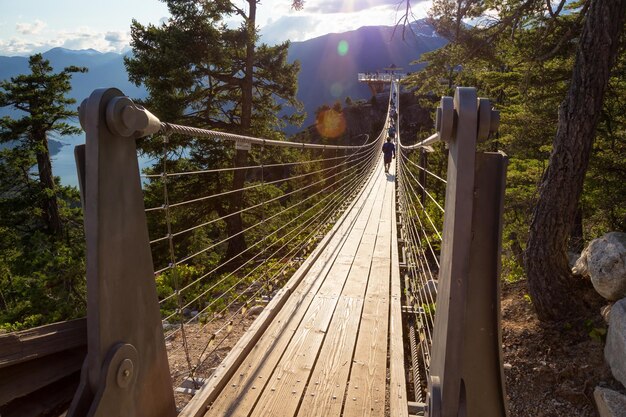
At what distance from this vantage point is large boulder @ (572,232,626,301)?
3318mm

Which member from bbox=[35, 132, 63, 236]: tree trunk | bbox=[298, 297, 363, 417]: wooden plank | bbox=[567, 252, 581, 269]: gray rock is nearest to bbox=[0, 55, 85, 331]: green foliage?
bbox=[35, 132, 63, 236]: tree trunk

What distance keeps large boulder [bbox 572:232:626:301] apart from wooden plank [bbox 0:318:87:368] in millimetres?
3710

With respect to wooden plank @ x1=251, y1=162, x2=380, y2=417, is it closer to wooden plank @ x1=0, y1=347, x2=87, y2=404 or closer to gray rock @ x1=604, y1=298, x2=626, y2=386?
wooden plank @ x1=0, y1=347, x2=87, y2=404

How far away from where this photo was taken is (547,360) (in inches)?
140

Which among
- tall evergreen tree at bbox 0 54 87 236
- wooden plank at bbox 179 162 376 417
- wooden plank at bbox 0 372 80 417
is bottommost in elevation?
wooden plank at bbox 179 162 376 417

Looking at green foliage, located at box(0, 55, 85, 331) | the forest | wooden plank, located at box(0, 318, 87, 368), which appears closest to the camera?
wooden plank, located at box(0, 318, 87, 368)

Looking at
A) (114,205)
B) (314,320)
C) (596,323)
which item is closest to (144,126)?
(114,205)

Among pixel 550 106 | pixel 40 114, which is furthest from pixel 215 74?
pixel 550 106

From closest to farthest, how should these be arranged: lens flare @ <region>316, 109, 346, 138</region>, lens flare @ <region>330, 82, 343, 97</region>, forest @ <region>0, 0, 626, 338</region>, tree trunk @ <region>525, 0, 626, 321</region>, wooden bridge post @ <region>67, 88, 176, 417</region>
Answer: wooden bridge post @ <region>67, 88, 176, 417</region>, tree trunk @ <region>525, 0, 626, 321</region>, forest @ <region>0, 0, 626, 338</region>, lens flare @ <region>316, 109, 346, 138</region>, lens flare @ <region>330, 82, 343, 97</region>

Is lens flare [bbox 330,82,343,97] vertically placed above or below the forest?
above

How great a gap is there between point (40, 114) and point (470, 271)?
1418cm

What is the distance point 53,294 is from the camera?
409 inches

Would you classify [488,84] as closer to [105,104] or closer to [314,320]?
[314,320]

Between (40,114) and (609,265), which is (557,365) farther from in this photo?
(40,114)
